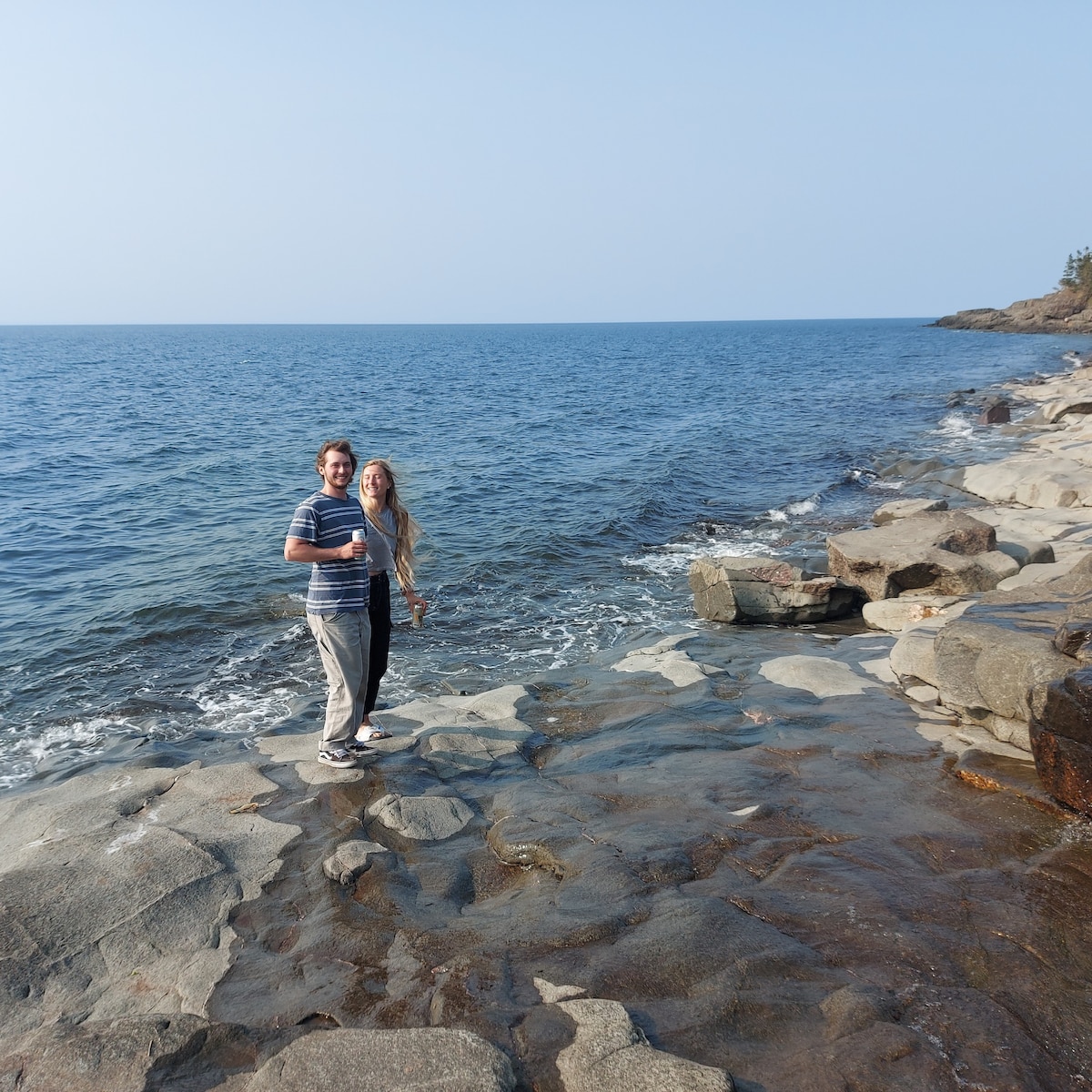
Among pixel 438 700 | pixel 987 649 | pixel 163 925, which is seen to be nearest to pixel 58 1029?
pixel 163 925

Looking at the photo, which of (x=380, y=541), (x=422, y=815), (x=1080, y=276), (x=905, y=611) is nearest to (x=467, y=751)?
(x=422, y=815)

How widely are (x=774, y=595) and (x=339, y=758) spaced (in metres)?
6.63

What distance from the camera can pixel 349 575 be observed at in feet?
18.8

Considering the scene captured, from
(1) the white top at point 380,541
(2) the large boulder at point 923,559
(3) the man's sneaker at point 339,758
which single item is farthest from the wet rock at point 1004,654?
(3) the man's sneaker at point 339,758

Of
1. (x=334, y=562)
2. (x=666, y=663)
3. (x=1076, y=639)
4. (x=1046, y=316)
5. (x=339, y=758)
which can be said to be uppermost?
(x=1046, y=316)

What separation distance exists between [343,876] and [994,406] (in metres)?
29.7

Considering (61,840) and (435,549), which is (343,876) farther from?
(435,549)

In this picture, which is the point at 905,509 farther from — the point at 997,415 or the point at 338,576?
the point at 997,415

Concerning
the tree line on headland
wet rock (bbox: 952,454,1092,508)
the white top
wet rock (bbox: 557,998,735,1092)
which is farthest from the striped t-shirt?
the tree line on headland

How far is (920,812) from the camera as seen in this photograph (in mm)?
5191

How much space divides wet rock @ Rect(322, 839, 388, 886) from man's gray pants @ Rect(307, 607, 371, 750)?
1293mm

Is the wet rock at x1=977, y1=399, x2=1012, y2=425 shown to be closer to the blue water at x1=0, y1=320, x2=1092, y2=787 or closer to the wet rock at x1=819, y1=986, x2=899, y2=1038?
the blue water at x1=0, y1=320, x2=1092, y2=787

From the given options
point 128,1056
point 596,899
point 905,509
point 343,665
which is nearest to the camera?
point 128,1056

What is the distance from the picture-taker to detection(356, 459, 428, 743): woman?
20.6 feet
